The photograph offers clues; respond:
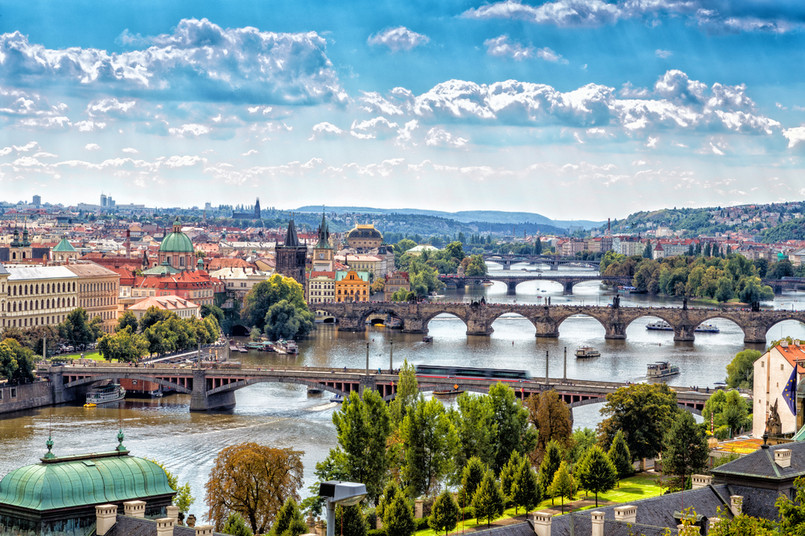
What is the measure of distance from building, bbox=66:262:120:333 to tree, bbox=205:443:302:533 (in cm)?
6193

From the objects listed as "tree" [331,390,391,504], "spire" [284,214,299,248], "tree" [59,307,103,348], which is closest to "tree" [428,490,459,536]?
"tree" [331,390,391,504]

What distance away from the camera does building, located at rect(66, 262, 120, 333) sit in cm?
10269

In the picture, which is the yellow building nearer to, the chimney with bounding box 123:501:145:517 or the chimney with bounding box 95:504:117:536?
the chimney with bounding box 123:501:145:517

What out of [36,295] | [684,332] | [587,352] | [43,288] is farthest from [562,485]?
[684,332]

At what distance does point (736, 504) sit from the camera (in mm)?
28641

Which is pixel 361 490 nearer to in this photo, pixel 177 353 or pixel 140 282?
pixel 177 353

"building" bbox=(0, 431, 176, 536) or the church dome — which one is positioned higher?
the church dome

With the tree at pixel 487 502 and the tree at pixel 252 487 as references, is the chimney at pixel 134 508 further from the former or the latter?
the tree at pixel 487 502

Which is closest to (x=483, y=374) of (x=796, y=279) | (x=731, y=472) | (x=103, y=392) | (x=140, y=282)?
(x=103, y=392)

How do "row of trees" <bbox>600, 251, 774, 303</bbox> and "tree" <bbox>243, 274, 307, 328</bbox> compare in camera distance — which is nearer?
"tree" <bbox>243, 274, 307, 328</bbox>

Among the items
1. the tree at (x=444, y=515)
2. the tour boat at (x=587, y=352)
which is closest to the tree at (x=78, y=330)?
the tour boat at (x=587, y=352)

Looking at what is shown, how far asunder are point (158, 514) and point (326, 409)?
141 feet

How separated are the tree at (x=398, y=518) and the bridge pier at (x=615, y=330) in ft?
269

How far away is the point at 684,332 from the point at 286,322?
111 feet
